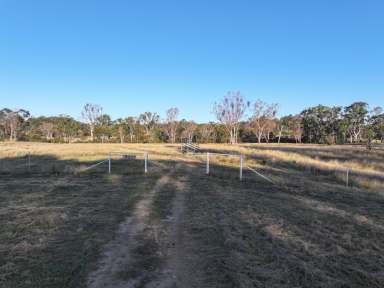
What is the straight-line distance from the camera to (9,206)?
9.15 m

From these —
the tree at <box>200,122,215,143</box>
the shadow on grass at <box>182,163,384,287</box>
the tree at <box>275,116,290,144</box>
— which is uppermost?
the tree at <box>275,116,290,144</box>

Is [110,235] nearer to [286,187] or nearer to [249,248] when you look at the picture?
[249,248]

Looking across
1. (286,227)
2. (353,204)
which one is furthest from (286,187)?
(286,227)

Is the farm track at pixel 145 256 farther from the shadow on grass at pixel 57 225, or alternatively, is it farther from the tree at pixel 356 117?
the tree at pixel 356 117

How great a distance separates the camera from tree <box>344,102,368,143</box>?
96938mm

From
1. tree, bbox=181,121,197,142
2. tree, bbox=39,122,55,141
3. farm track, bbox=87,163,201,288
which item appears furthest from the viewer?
tree, bbox=39,122,55,141

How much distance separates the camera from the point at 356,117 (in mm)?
97250

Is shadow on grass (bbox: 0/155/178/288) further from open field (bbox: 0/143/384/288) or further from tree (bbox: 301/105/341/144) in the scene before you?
tree (bbox: 301/105/341/144)

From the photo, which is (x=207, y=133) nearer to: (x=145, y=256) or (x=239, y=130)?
(x=239, y=130)

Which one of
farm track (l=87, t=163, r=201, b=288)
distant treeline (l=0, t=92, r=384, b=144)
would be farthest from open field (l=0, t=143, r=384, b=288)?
distant treeline (l=0, t=92, r=384, b=144)

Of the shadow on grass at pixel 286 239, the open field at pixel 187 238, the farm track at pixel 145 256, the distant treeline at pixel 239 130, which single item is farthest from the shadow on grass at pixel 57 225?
the distant treeline at pixel 239 130

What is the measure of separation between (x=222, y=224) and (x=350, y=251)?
105 inches

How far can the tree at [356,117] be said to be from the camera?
318 feet

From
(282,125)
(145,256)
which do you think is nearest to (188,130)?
(282,125)
